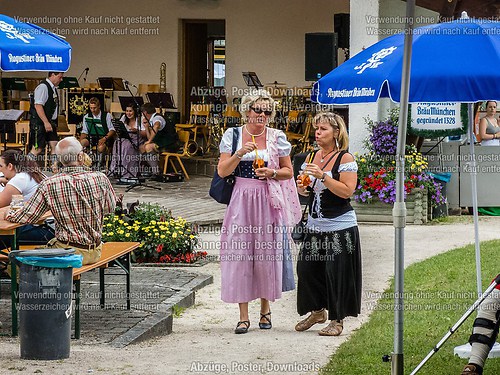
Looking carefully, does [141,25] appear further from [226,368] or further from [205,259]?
[226,368]

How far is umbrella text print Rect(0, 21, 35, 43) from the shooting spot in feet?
34.3

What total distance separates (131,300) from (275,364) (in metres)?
2.42

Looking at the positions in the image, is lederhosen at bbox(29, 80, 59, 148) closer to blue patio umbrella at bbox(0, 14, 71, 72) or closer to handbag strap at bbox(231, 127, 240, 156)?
blue patio umbrella at bbox(0, 14, 71, 72)

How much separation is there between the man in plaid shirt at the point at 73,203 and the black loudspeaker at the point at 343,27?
10513 mm

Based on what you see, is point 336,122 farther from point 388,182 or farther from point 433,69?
point 388,182

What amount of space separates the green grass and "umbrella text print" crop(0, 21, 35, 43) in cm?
402

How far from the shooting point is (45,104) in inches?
667

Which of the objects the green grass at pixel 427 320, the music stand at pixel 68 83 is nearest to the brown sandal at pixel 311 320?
the green grass at pixel 427 320

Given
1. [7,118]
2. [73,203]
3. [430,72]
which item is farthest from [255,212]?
[7,118]

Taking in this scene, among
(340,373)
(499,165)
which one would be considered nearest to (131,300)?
(340,373)

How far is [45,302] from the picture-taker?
7.82m

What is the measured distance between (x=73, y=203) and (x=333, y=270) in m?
2.06

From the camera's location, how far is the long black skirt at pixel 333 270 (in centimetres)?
894

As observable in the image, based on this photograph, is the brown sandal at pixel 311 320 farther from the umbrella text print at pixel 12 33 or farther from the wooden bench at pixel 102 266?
the umbrella text print at pixel 12 33
